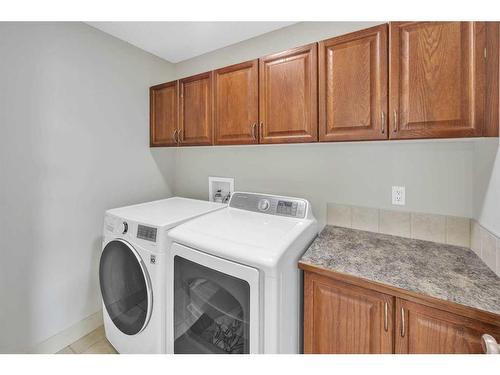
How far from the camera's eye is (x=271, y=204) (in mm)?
1645

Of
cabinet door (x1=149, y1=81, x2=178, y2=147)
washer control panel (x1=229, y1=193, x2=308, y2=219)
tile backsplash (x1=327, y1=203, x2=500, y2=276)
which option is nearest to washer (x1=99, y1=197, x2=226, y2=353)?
washer control panel (x1=229, y1=193, x2=308, y2=219)

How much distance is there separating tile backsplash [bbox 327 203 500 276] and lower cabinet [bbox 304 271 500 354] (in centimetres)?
40

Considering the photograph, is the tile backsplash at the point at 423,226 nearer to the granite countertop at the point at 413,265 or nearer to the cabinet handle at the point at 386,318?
the granite countertop at the point at 413,265

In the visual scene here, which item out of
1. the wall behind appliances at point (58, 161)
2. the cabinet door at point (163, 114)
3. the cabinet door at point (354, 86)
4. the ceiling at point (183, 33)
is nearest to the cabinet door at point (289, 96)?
the cabinet door at point (354, 86)

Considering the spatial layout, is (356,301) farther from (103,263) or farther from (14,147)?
(14,147)

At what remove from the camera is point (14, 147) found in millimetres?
1438

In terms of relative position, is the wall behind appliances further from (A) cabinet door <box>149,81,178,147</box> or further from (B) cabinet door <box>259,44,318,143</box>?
(B) cabinet door <box>259,44,318,143</box>

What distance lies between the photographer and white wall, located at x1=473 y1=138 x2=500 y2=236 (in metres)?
1.00

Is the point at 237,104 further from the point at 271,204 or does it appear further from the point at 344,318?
the point at 344,318

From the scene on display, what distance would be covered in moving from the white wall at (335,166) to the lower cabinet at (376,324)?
729 mm

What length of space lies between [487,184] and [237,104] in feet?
4.90

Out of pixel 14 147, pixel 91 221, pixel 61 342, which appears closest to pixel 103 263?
pixel 91 221

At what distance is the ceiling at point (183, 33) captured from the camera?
1789mm

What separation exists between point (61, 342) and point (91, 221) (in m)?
0.92
